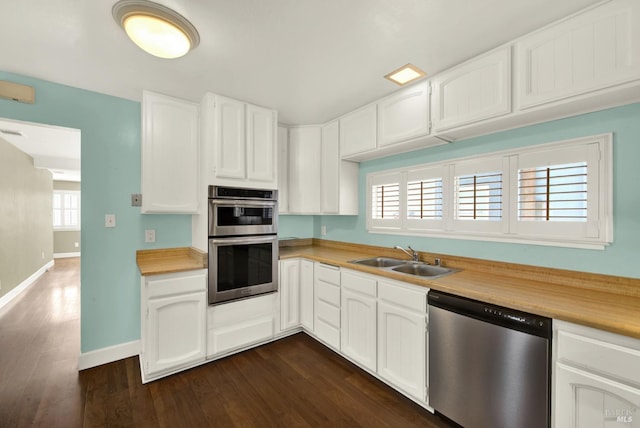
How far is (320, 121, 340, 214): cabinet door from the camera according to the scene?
118 inches

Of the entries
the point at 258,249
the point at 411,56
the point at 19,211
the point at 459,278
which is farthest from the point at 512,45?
the point at 19,211

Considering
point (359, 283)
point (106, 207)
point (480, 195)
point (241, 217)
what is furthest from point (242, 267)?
point (480, 195)

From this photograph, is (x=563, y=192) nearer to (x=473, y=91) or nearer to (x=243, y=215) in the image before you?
(x=473, y=91)

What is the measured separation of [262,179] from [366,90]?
1.30m

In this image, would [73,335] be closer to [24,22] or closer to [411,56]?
[24,22]

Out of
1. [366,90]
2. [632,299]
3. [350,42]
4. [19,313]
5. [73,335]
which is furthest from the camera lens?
[19,313]

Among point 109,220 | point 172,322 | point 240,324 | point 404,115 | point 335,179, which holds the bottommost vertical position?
point 240,324

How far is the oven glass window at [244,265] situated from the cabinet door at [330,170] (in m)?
0.84

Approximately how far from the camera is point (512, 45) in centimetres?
165

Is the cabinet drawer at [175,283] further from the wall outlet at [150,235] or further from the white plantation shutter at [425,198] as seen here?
the white plantation shutter at [425,198]

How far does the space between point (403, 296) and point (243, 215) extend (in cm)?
159

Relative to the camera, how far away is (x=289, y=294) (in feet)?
9.39

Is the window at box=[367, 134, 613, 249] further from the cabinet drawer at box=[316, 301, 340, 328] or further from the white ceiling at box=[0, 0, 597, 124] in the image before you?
the cabinet drawer at box=[316, 301, 340, 328]
